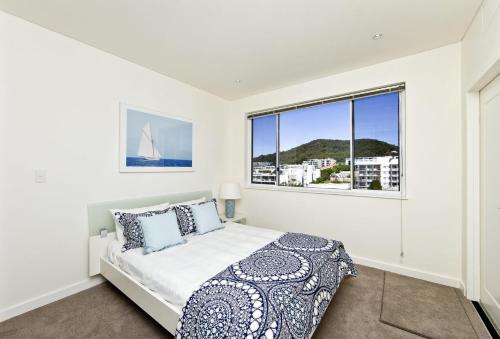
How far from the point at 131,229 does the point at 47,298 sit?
3.12 ft

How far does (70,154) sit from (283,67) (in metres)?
2.58

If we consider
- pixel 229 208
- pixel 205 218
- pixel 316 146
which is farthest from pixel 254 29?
pixel 229 208

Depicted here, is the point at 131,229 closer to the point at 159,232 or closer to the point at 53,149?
the point at 159,232

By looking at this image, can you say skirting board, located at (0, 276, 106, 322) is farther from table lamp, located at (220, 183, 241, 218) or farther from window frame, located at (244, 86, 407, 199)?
window frame, located at (244, 86, 407, 199)

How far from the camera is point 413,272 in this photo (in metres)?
2.57

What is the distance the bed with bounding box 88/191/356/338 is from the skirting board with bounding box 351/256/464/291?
0.76 m

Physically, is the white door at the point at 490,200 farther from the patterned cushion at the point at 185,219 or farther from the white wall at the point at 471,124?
the patterned cushion at the point at 185,219

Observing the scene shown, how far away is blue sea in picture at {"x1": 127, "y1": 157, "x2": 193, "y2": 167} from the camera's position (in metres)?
2.75

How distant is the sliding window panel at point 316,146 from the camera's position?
10.5 ft

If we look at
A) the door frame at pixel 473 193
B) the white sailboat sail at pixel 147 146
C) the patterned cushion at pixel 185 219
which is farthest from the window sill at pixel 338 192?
the white sailboat sail at pixel 147 146

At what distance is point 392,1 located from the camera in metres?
1.75

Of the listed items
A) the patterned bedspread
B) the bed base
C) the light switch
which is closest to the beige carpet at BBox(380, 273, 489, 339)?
the patterned bedspread

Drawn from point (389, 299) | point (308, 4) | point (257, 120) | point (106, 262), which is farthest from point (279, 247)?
point (257, 120)

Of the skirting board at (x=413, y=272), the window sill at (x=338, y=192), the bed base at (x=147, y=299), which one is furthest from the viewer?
the window sill at (x=338, y=192)
